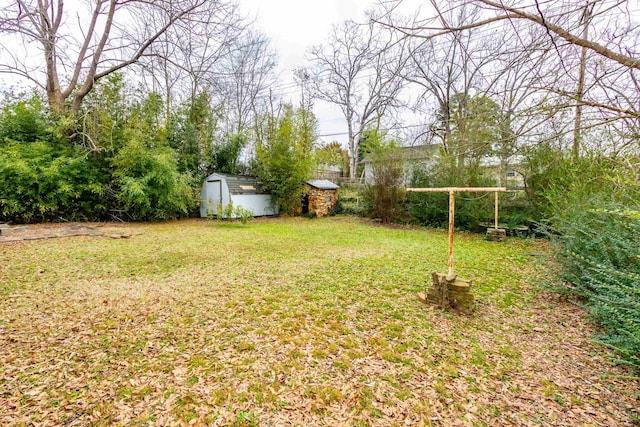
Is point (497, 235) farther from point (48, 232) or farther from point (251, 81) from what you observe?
point (251, 81)

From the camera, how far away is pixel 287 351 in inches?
89.5

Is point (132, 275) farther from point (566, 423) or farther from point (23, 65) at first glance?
point (23, 65)

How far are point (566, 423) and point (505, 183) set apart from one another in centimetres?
743

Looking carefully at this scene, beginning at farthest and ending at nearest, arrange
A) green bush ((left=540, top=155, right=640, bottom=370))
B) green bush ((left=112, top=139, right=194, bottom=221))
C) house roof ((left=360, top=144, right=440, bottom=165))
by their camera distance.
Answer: house roof ((left=360, top=144, right=440, bottom=165)), green bush ((left=112, top=139, right=194, bottom=221)), green bush ((left=540, top=155, right=640, bottom=370))

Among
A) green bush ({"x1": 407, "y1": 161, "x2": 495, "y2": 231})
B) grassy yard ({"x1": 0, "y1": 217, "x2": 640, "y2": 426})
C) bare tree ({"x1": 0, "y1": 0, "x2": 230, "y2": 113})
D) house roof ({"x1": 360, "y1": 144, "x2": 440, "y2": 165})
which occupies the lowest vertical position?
grassy yard ({"x1": 0, "y1": 217, "x2": 640, "y2": 426})

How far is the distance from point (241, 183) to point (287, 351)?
31.7ft

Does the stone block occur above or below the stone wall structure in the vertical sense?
below

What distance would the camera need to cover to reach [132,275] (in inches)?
158

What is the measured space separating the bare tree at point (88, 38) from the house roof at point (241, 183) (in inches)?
172

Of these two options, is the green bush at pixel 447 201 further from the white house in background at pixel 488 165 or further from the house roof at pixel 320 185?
the house roof at pixel 320 185

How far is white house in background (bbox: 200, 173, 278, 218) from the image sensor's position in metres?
10.6

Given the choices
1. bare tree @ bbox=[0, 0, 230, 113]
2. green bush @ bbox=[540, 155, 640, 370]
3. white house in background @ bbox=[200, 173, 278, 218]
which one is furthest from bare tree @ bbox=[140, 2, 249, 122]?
green bush @ bbox=[540, 155, 640, 370]

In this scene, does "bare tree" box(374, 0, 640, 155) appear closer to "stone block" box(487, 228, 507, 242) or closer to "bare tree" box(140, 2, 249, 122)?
"stone block" box(487, 228, 507, 242)

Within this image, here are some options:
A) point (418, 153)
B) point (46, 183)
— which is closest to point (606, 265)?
point (418, 153)
